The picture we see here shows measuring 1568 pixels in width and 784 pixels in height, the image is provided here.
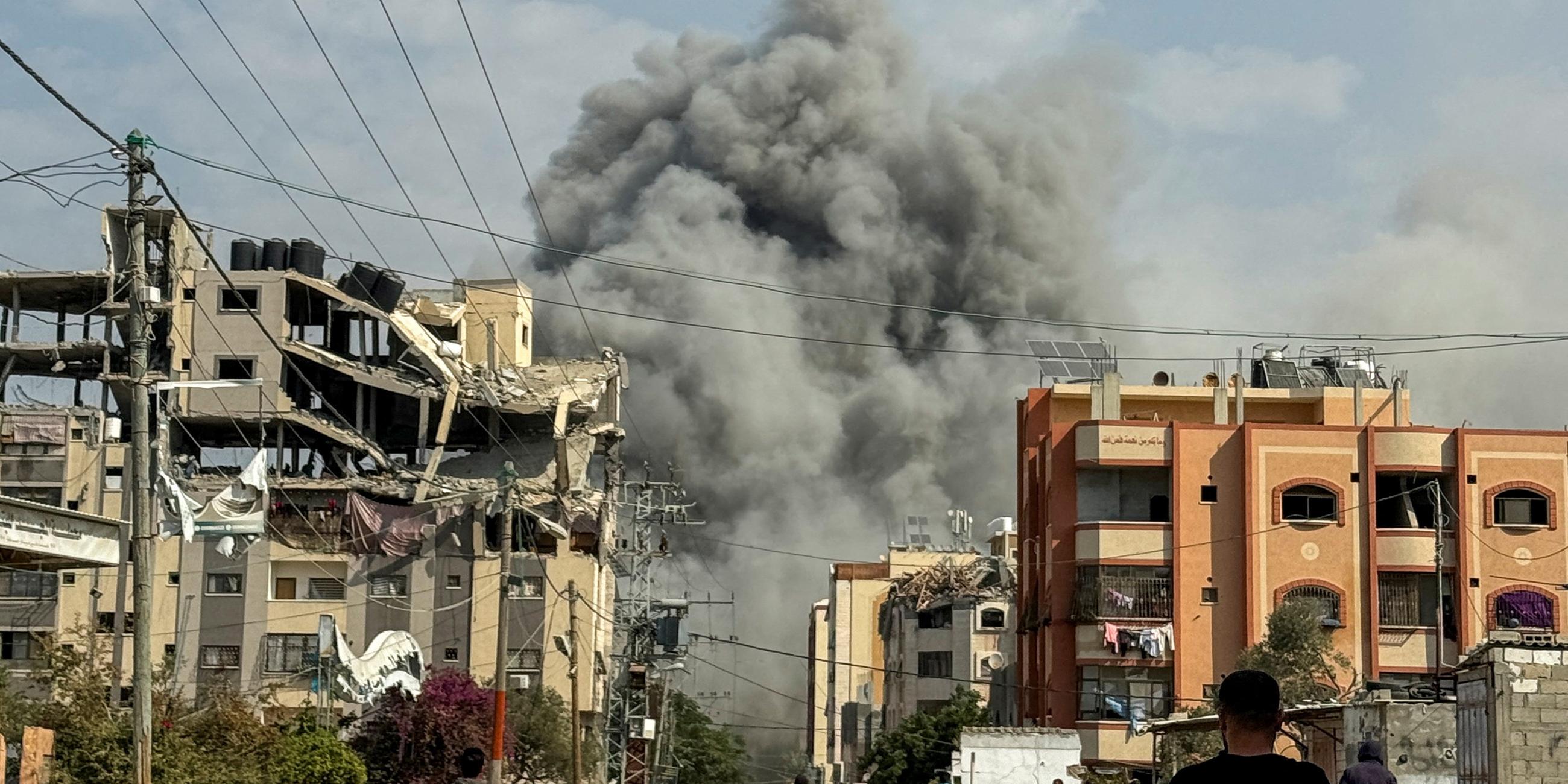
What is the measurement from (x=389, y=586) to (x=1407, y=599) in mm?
42105

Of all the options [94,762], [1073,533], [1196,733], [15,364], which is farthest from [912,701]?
[94,762]

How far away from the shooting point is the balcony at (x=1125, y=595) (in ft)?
236

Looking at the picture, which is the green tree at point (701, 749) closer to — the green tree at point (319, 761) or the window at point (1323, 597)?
the window at point (1323, 597)

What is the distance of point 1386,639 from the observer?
71.4 metres

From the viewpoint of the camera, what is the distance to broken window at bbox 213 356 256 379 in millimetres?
87500

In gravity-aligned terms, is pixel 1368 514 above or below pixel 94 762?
above

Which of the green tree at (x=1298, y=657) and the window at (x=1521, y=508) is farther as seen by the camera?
the window at (x=1521, y=508)

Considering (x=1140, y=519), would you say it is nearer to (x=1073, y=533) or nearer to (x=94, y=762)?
(x=1073, y=533)

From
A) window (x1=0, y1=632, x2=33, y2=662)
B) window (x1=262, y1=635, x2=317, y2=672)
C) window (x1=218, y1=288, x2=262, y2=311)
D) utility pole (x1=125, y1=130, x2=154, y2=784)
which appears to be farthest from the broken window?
utility pole (x1=125, y1=130, x2=154, y2=784)

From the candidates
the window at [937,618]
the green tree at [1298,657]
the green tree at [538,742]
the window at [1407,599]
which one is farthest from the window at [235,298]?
the window at [1407,599]

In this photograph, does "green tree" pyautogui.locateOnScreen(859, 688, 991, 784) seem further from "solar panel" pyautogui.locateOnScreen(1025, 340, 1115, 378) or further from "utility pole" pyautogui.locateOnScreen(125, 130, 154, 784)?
"utility pole" pyautogui.locateOnScreen(125, 130, 154, 784)

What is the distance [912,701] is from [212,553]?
41.2m

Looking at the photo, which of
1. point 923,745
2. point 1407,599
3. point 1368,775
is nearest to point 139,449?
point 1368,775

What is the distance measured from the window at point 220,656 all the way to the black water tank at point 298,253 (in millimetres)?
17611
